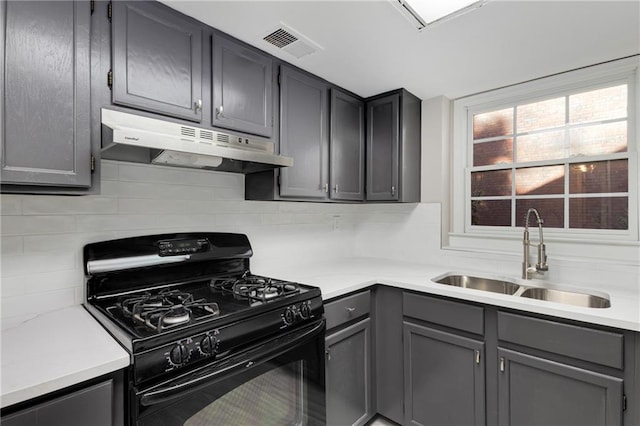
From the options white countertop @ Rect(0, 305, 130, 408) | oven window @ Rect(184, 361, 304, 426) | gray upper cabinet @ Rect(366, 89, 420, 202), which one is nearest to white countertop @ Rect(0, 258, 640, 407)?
white countertop @ Rect(0, 305, 130, 408)

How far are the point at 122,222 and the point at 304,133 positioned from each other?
1.15 m

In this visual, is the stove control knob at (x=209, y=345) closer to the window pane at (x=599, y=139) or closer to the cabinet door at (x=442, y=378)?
the cabinet door at (x=442, y=378)

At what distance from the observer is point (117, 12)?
1.31 m

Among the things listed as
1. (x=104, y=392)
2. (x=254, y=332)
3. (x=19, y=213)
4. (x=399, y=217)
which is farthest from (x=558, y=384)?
(x=19, y=213)

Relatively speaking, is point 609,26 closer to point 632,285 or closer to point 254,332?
point 632,285

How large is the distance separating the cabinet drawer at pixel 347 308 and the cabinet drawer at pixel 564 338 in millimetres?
711

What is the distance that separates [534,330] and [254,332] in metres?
1.28

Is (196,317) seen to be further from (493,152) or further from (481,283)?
(493,152)

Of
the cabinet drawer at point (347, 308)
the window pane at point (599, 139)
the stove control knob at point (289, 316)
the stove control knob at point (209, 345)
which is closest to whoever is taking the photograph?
Result: the stove control knob at point (209, 345)

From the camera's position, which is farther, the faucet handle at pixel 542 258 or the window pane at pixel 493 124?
the window pane at pixel 493 124

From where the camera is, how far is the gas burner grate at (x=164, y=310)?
1148mm

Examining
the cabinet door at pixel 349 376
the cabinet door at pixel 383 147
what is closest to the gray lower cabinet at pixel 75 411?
the cabinet door at pixel 349 376

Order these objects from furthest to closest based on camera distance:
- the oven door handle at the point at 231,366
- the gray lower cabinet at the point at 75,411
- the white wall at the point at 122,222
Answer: the white wall at the point at 122,222 → the oven door handle at the point at 231,366 → the gray lower cabinet at the point at 75,411

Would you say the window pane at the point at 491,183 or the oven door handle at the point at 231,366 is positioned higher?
the window pane at the point at 491,183
